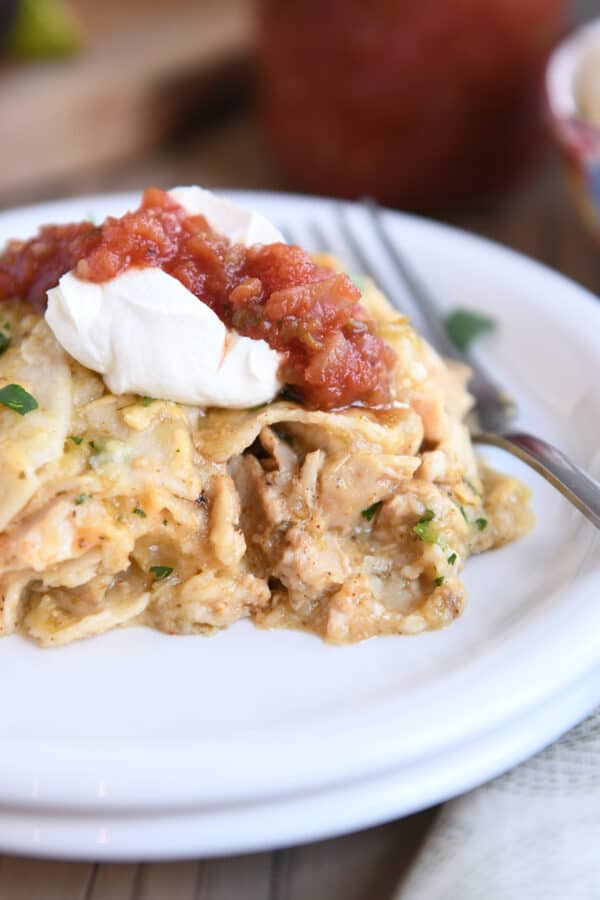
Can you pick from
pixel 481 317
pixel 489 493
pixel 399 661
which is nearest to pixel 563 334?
pixel 481 317

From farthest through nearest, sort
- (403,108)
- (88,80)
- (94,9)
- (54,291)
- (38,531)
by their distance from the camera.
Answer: (94,9) < (88,80) < (403,108) < (54,291) < (38,531)

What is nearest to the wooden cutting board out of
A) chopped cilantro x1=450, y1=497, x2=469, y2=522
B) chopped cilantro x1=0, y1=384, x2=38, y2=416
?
chopped cilantro x1=0, y1=384, x2=38, y2=416

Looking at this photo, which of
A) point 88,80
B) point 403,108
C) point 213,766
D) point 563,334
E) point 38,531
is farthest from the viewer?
point 88,80

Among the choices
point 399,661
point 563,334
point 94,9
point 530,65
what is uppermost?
point 530,65

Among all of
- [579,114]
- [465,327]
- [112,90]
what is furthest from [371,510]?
[112,90]

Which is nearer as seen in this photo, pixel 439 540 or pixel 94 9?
pixel 439 540

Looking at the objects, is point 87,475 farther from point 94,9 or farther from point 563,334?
point 94,9

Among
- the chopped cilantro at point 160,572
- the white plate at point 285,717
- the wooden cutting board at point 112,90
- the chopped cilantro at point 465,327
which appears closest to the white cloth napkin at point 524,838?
the white plate at point 285,717
